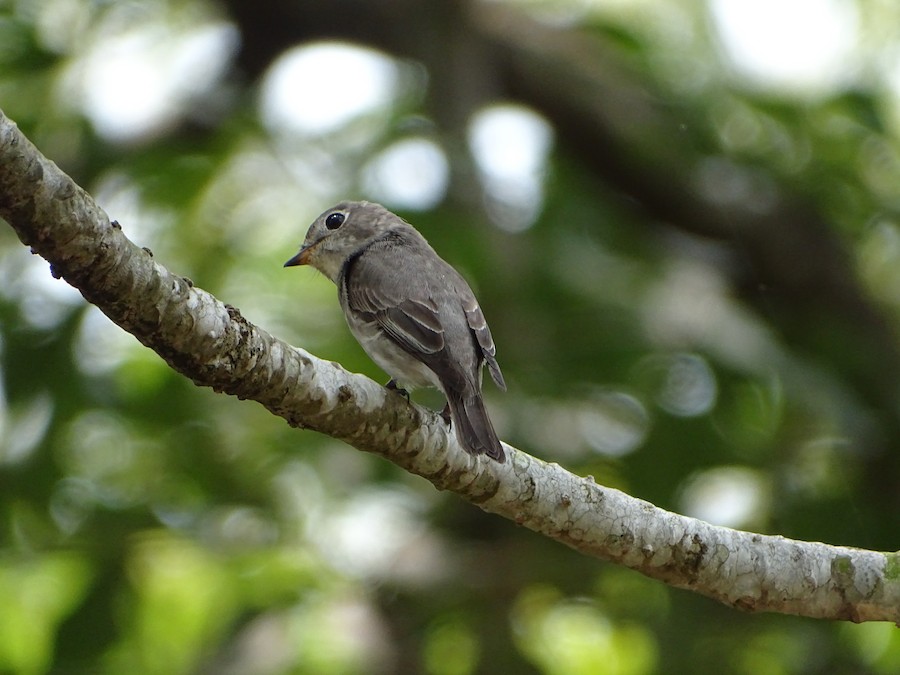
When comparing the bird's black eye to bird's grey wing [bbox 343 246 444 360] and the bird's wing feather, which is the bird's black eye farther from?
the bird's wing feather

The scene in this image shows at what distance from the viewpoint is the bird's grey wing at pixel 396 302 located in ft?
14.2

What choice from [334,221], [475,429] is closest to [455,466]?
[475,429]

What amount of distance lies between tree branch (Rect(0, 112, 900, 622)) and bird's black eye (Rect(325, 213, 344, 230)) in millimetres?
2180

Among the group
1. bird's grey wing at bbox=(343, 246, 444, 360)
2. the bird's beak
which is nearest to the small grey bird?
bird's grey wing at bbox=(343, 246, 444, 360)

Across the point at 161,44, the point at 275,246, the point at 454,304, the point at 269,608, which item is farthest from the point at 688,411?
the point at 161,44

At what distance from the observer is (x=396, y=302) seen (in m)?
4.49

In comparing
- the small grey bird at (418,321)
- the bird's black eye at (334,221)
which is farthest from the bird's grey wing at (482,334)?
the bird's black eye at (334,221)

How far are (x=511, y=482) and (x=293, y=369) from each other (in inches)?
33.1

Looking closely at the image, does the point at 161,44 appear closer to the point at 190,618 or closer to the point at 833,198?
the point at 190,618

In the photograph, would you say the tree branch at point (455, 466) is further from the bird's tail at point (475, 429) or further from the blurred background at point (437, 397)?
the blurred background at point (437, 397)

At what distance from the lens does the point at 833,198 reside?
294 inches

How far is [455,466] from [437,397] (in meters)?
2.67

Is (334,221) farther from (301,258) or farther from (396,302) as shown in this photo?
(396,302)

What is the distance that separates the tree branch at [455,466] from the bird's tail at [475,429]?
0.05 m
